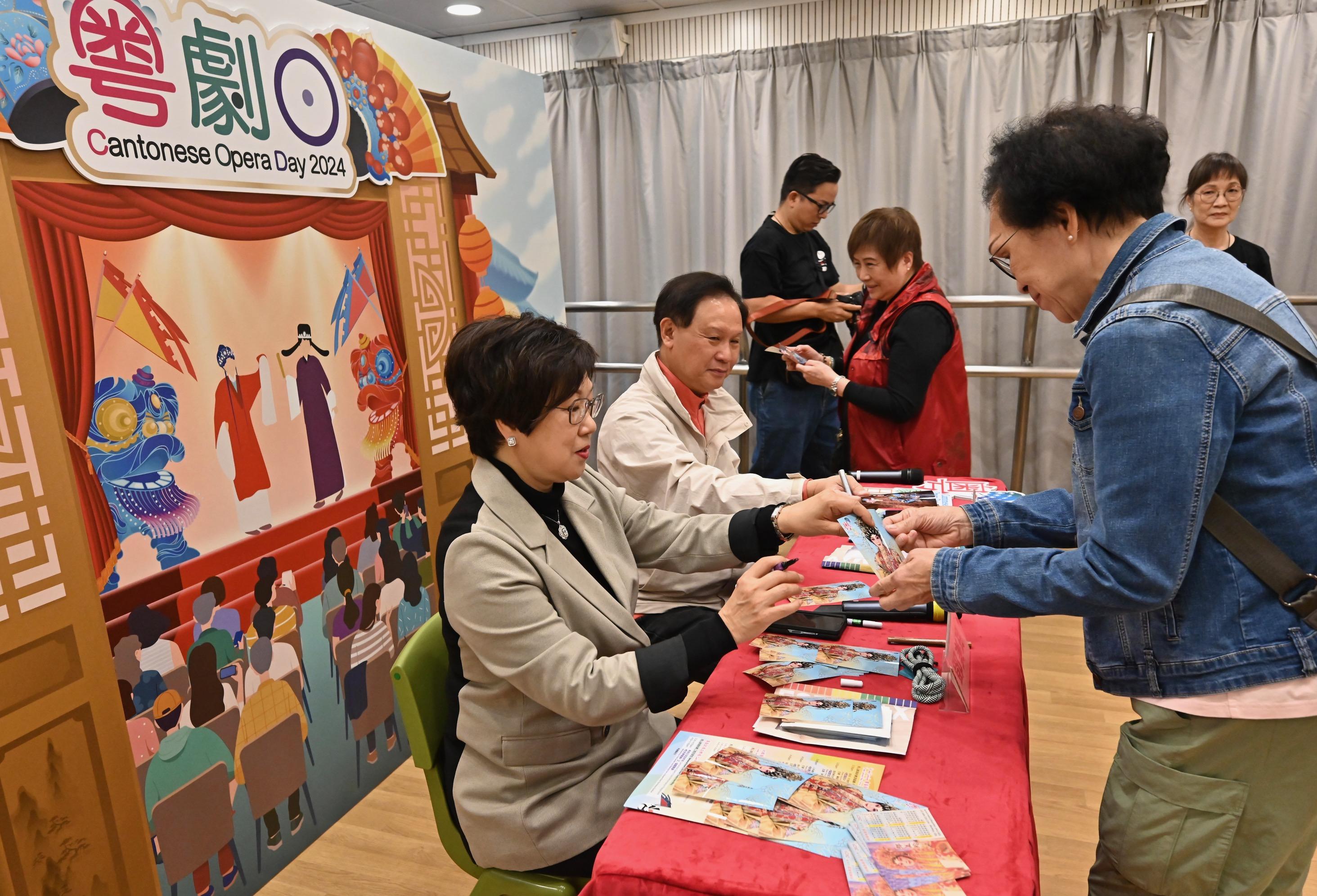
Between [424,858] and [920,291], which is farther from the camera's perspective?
[920,291]

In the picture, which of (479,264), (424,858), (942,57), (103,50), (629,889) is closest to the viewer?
(629,889)

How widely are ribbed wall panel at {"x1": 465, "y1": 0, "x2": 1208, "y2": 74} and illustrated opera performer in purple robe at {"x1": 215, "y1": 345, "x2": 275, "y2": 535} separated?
11.6ft

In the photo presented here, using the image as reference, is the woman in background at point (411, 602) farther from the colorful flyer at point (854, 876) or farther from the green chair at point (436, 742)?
the colorful flyer at point (854, 876)

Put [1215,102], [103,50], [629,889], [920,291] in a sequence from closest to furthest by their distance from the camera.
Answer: [629,889]
[103,50]
[920,291]
[1215,102]

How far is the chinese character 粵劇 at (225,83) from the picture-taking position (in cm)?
192

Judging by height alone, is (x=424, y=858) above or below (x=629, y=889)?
below

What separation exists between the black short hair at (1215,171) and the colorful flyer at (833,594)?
2.48 meters

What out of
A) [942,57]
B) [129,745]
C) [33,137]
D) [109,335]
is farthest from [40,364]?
[942,57]

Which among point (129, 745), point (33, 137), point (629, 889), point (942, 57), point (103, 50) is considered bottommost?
point (129, 745)

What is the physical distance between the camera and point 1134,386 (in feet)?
3.24

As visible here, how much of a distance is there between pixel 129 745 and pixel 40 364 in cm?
81

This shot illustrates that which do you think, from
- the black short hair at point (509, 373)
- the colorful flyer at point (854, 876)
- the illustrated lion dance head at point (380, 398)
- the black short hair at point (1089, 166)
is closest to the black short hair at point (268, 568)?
the illustrated lion dance head at point (380, 398)

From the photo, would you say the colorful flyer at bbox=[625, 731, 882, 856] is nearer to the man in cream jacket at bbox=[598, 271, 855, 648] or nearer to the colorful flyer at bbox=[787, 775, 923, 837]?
the colorful flyer at bbox=[787, 775, 923, 837]

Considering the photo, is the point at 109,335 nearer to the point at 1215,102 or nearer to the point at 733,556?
the point at 733,556
